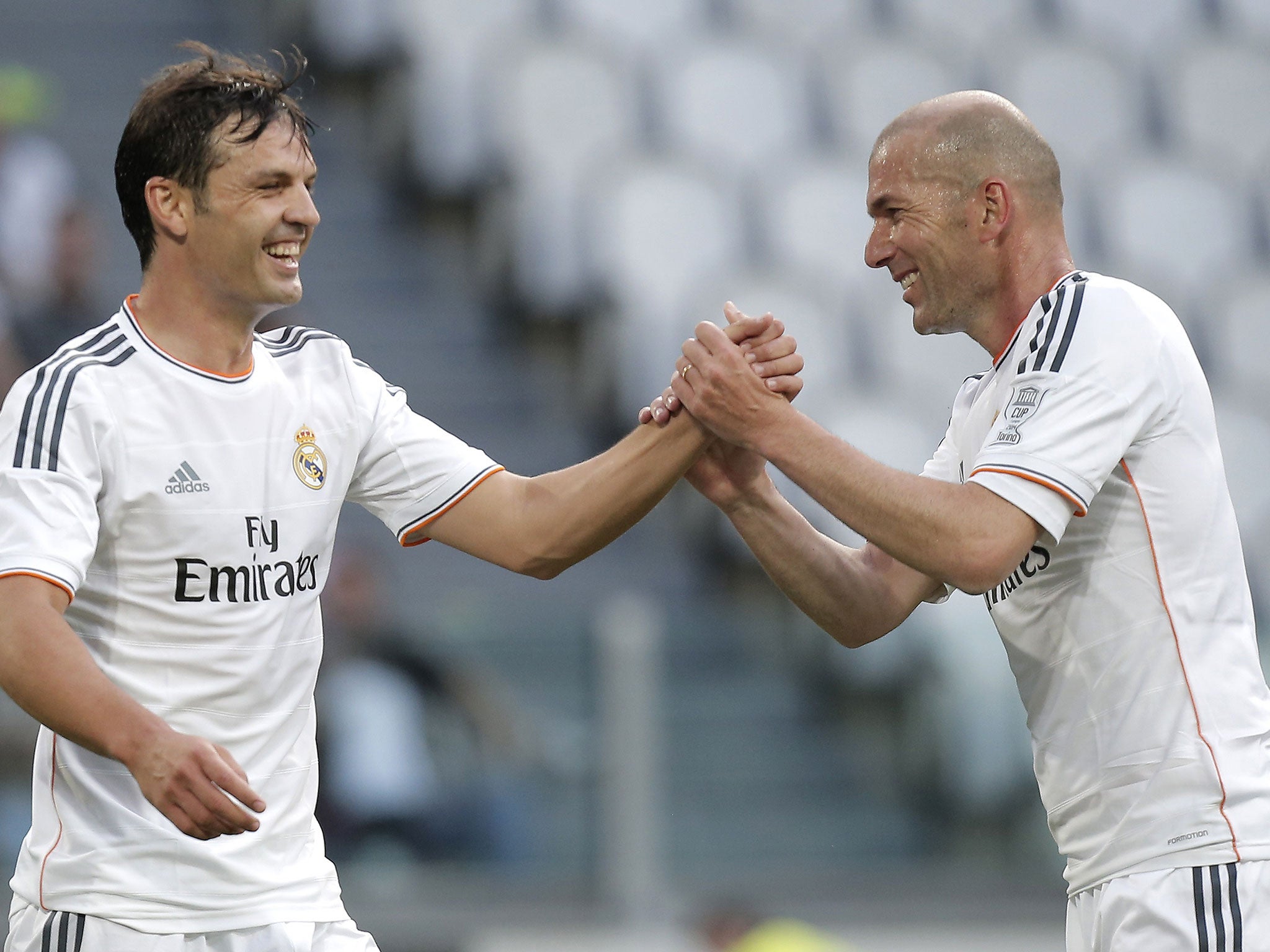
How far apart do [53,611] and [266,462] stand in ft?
1.63

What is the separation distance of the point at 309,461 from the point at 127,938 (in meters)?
0.87

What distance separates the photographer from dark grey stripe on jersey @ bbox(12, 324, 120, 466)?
271 cm

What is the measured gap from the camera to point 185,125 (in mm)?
3008

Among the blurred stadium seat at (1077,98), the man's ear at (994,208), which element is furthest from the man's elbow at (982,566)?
the blurred stadium seat at (1077,98)

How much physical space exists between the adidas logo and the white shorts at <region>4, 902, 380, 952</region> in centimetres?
71

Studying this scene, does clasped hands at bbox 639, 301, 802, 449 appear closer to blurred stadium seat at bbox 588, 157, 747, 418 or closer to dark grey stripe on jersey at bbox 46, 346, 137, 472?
dark grey stripe on jersey at bbox 46, 346, 137, 472

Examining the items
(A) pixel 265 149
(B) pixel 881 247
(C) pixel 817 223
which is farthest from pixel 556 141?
(A) pixel 265 149

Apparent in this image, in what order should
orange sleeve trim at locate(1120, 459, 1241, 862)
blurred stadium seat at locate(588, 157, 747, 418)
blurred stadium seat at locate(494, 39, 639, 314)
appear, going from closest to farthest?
1. orange sleeve trim at locate(1120, 459, 1241, 862)
2. blurred stadium seat at locate(588, 157, 747, 418)
3. blurred stadium seat at locate(494, 39, 639, 314)

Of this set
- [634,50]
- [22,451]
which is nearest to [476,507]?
[22,451]

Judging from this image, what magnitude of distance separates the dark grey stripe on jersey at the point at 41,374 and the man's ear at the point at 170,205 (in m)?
0.20

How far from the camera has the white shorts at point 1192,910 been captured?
2.85 m

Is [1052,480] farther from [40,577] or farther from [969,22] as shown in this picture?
[969,22]

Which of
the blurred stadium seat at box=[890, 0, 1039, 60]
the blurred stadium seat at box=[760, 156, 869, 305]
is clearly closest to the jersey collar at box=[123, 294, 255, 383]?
the blurred stadium seat at box=[760, 156, 869, 305]

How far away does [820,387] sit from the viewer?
855 cm
